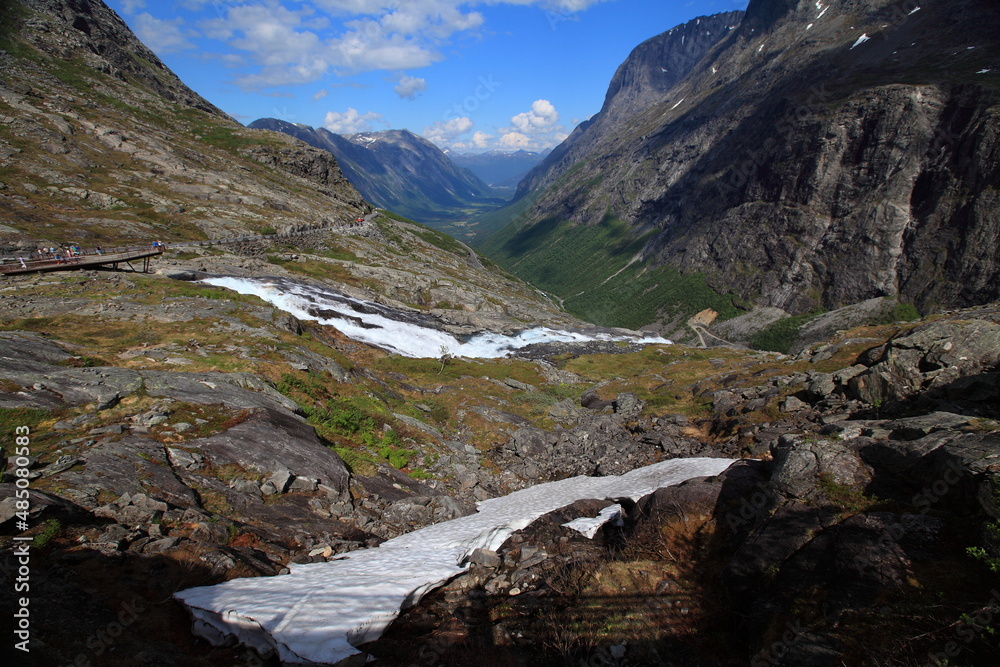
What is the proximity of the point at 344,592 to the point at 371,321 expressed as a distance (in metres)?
55.6

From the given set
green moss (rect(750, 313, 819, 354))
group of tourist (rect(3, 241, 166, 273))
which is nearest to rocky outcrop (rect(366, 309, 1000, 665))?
group of tourist (rect(3, 241, 166, 273))

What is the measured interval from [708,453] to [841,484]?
15.4 metres

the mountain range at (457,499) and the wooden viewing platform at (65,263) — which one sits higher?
the wooden viewing platform at (65,263)

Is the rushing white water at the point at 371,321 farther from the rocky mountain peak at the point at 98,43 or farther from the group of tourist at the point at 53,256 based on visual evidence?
the rocky mountain peak at the point at 98,43

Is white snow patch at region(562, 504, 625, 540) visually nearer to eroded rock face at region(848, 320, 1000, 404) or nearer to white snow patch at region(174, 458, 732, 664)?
white snow patch at region(174, 458, 732, 664)

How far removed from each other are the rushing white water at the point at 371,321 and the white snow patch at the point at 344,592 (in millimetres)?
38194

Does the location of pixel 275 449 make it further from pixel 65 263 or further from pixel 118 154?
pixel 118 154

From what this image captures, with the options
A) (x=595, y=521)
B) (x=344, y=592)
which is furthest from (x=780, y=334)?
(x=344, y=592)

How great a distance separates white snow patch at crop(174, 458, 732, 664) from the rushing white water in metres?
38.2

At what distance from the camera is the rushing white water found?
185ft

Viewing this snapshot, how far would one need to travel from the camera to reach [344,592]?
977cm

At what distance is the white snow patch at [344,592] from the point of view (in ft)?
26.1

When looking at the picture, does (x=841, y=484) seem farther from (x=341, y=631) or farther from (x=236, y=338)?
(x=236, y=338)

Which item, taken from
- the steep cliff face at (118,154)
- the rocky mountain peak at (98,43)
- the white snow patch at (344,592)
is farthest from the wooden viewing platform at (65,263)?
the rocky mountain peak at (98,43)
